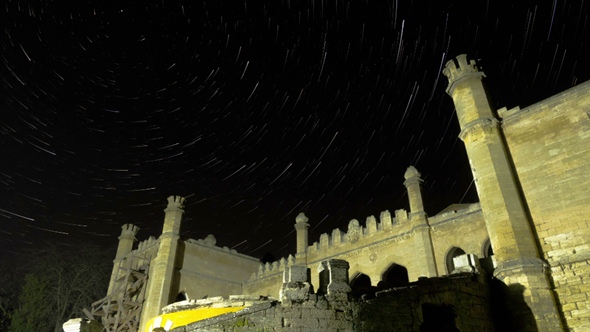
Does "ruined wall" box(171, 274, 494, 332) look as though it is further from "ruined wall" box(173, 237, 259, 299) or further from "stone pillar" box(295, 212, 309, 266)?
"ruined wall" box(173, 237, 259, 299)

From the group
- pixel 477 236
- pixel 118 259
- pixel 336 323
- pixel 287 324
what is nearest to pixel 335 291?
pixel 336 323

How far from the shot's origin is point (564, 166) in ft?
34.4

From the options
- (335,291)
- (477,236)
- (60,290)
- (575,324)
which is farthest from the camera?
(60,290)

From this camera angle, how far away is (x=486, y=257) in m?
11.9

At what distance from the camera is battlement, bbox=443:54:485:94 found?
42.6 feet

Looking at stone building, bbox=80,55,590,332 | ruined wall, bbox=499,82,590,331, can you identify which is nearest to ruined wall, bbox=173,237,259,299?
stone building, bbox=80,55,590,332

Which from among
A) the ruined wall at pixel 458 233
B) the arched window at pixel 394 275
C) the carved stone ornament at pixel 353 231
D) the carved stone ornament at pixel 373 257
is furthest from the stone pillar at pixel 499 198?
the carved stone ornament at pixel 353 231

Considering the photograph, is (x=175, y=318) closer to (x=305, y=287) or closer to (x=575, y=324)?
(x=305, y=287)

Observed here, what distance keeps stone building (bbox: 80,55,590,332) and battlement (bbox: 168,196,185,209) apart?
11.3 m

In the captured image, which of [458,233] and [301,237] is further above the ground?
[301,237]

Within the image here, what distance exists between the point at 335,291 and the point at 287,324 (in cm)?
107

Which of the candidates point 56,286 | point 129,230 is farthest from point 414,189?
point 56,286

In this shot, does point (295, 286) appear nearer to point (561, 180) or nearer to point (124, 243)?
point (561, 180)

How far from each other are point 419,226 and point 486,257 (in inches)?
195
